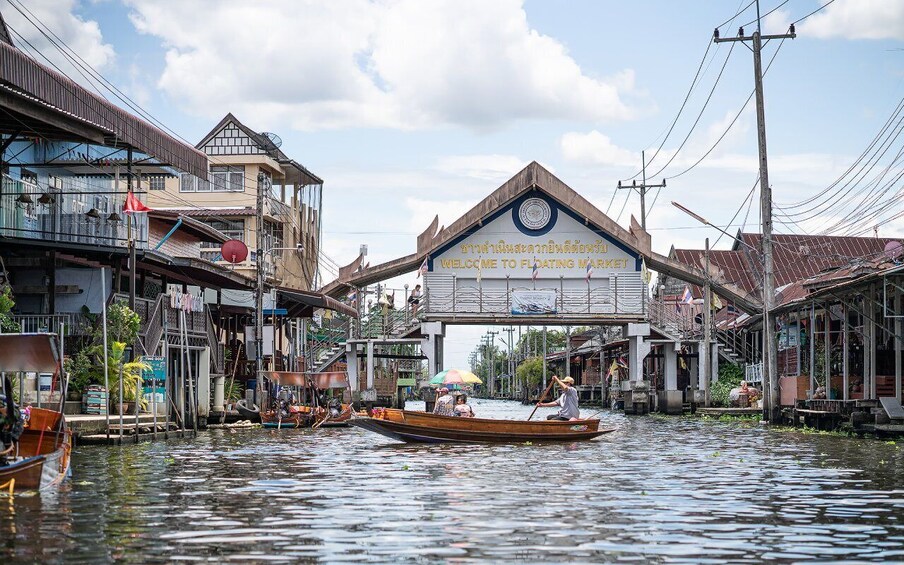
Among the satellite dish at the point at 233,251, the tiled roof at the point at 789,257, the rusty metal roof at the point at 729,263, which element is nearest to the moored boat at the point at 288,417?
the satellite dish at the point at 233,251

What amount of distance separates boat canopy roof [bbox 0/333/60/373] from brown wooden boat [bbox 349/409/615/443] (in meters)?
12.7

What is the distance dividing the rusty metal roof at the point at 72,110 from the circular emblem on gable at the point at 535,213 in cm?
2641

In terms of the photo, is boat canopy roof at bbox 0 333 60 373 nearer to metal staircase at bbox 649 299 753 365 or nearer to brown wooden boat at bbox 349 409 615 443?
brown wooden boat at bbox 349 409 615 443

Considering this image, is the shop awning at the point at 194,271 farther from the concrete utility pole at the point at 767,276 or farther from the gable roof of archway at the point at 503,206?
the concrete utility pole at the point at 767,276

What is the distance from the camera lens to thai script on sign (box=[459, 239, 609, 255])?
205ft

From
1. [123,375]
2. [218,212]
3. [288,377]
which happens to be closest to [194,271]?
[288,377]

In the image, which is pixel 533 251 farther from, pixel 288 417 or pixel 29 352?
pixel 29 352

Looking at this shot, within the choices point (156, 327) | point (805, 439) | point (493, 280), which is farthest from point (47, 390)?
point (493, 280)

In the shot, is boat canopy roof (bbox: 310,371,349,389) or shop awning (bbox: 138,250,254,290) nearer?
shop awning (bbox: 138,250,254,290)

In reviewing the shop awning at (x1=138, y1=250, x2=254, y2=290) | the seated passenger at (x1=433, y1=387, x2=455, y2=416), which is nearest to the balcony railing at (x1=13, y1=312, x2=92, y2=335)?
the shop awning at (x1=138, y1=250, x2=254, y2=290)

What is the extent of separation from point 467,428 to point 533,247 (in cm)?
3095

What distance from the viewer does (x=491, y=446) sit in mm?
31766

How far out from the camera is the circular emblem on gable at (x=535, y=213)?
62.5 meters

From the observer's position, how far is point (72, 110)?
1214 inches
